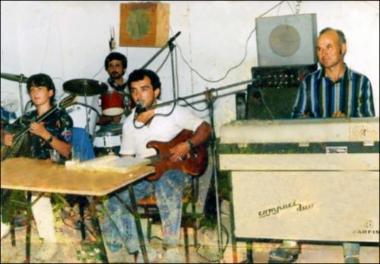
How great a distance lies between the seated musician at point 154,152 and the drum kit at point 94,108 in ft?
0.97

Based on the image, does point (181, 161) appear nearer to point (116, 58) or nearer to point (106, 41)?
point (116, 58)

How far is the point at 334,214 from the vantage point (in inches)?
144

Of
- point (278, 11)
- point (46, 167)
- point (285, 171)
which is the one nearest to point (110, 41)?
point (278, 11)

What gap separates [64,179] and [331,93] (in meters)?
1.77

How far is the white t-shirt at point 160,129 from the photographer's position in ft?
14.9

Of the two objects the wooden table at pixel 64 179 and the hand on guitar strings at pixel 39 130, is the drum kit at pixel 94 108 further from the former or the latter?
the wooden table at pixel 64 179

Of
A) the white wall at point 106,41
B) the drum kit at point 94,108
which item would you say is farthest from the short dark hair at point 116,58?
the drum kit at point 94,108

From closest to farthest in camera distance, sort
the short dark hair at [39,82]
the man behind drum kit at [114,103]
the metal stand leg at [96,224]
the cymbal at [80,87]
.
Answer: the metal stand leg at [96,224], the cymbal at [80,87], the short dark hair at [39,82], the man behind drum kit at [114,103]

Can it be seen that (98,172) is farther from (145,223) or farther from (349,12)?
(349,12)

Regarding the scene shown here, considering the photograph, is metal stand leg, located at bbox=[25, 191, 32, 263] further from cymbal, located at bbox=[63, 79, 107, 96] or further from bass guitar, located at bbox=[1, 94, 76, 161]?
cymbal, located at bbox=[63, 79, 107, 96]

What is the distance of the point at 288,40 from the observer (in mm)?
5523

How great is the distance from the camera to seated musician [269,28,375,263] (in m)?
4.26

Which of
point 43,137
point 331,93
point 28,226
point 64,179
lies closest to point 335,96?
point 331,93

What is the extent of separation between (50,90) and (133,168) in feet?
3.74
